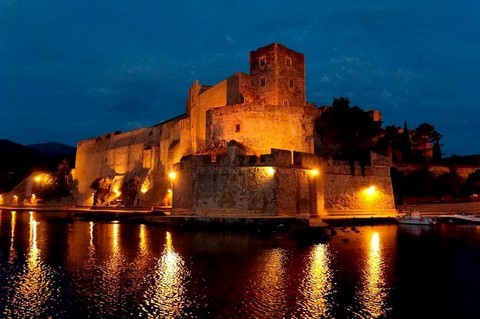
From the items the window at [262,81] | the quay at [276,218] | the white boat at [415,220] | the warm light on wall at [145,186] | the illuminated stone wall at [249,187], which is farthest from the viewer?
the warm light on wall at [145,186]

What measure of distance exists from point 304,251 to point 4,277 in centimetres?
Answer: 773

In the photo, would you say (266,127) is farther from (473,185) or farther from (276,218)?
(473,185)

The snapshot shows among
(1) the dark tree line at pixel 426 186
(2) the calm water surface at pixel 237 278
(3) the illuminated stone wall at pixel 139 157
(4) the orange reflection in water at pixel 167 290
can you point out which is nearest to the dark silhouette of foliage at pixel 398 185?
(1) the dark tree line at pixel 426 186

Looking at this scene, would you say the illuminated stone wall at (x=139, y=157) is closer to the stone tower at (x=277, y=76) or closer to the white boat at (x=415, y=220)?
the stone tower at (x=277, y=76)

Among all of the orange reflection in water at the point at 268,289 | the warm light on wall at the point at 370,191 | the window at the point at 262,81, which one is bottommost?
the orange reflection in water at the point at 268,289

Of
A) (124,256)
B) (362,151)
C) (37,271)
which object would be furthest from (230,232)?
(362,151)

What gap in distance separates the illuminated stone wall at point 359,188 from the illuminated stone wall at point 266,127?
311 centimetres

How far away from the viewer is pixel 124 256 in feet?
34.7

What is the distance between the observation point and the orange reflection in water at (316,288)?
6.06 m

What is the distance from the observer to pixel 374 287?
7488 millimetres

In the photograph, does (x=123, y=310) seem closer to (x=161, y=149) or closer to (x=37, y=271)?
(x=37, y=271)

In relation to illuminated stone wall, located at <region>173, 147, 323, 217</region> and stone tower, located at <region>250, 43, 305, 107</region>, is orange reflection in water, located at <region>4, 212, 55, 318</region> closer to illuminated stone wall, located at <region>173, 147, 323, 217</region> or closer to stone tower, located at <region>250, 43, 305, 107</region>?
illuminated stone wall, located at <region>173, 147, 323, 217</region>

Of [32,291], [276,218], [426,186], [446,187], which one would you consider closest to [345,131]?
[426,186]

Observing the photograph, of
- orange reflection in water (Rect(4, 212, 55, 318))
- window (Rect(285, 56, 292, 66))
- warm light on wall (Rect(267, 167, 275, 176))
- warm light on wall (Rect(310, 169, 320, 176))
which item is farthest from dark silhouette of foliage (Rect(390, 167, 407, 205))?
orange reflection in water (Rect(4, 212, 55, 318))
